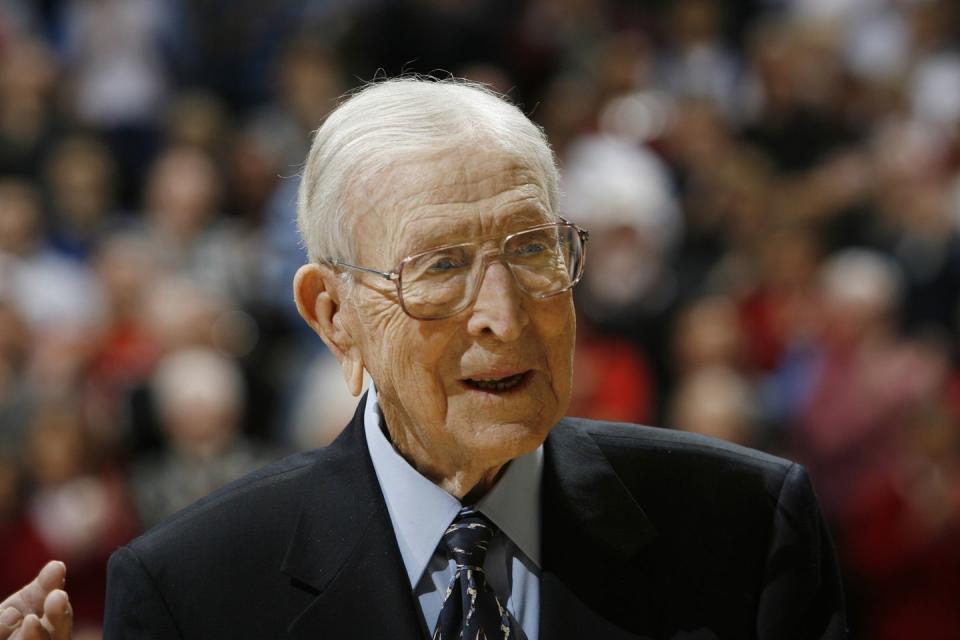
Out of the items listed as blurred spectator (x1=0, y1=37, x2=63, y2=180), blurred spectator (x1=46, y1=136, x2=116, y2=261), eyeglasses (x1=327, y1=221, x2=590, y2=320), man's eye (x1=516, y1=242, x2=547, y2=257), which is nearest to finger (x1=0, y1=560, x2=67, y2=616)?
eyeglasses (x1=327, y1=221, x2=590, y2=320)

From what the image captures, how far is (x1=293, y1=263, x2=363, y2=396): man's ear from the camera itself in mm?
2180

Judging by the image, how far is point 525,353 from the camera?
6.66ft

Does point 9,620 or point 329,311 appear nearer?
point 9,620

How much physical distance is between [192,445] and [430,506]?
342 cm

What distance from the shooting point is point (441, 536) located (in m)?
2.15

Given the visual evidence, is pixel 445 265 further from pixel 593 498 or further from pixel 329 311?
pixel 593 498

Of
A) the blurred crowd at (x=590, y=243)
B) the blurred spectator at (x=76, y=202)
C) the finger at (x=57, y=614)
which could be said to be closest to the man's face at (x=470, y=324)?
the finger at (x=57, y=614)

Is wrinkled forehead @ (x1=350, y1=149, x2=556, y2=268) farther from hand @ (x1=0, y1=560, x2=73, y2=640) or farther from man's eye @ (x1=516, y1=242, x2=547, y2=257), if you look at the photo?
hand @ (x1=0, y1=560, x2=73, y2=640)

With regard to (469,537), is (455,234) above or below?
above

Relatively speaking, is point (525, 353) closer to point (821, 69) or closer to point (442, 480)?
point (442, 480)

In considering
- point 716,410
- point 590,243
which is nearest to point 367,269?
point 716,410

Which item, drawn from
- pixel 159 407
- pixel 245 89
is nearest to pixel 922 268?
pixel 159 407

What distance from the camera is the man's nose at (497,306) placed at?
2008 mm

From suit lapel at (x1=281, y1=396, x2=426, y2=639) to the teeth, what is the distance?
273 mm
